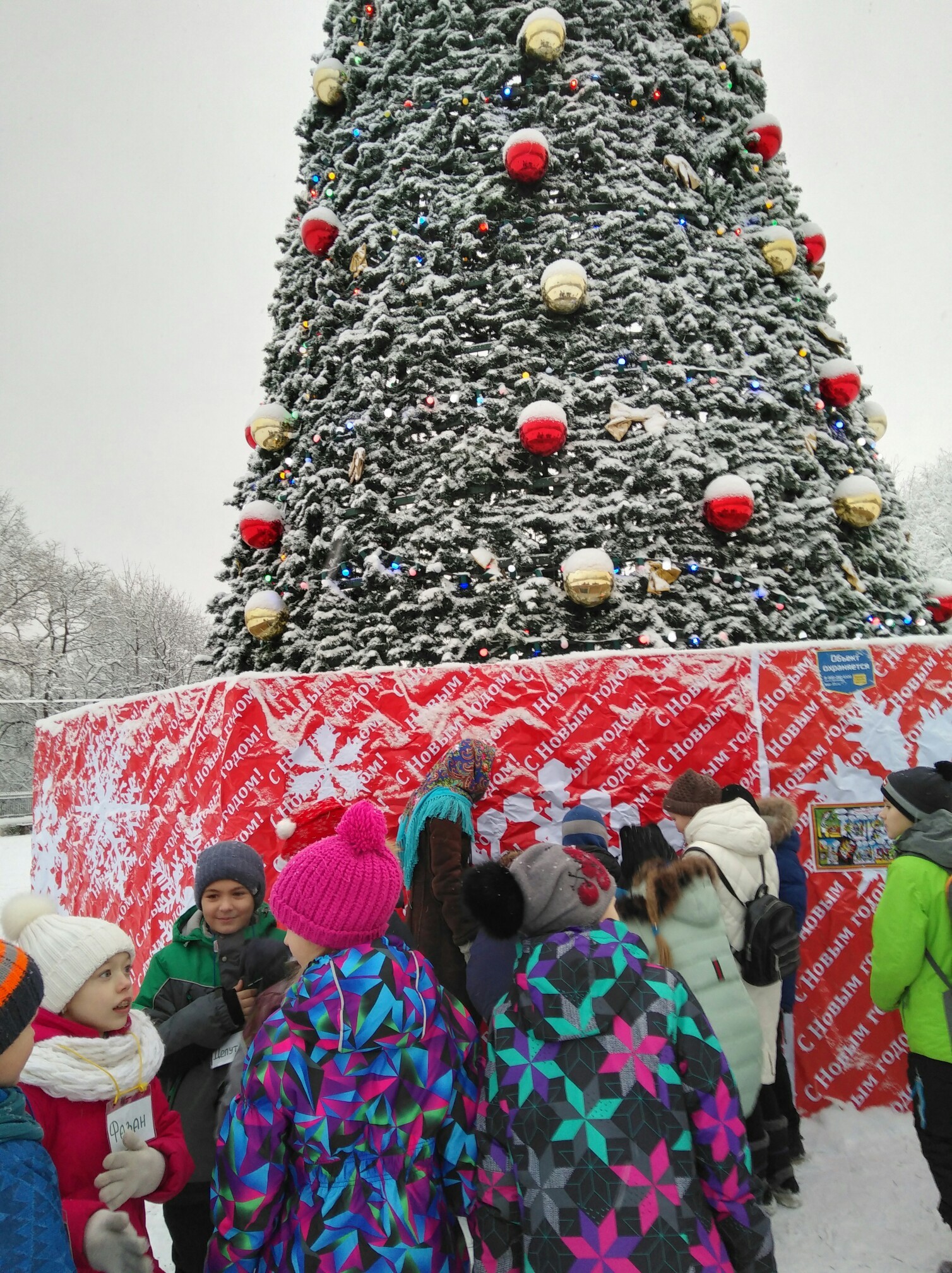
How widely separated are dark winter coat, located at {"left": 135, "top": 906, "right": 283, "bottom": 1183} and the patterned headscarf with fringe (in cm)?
127

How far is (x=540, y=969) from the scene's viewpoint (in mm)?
1760

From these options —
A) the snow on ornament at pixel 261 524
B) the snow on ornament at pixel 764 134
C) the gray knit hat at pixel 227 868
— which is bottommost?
the gray knit hat at pixel 227 868

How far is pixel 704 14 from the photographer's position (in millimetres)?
6922

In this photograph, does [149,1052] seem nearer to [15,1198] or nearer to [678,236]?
[15,1198]

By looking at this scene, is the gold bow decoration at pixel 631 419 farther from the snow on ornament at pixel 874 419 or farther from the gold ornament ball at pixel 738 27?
the gold ornament ball at pixel 738 27

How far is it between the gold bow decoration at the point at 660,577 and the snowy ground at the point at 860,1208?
3493 mm

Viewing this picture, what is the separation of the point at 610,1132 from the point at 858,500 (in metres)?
6.17

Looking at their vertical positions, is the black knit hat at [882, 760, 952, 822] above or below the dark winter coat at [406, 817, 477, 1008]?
above

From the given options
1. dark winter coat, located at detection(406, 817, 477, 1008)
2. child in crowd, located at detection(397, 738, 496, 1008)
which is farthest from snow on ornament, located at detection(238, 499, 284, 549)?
dark winter coat, located at detection(406, 817, 477, 1008)

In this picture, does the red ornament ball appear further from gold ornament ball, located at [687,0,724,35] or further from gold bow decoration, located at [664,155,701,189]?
gold ornament ball, located at [687,0,724,35]

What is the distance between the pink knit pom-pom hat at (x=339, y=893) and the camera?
6.17ft

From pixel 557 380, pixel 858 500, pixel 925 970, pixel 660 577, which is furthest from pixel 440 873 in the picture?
pixel 858 500

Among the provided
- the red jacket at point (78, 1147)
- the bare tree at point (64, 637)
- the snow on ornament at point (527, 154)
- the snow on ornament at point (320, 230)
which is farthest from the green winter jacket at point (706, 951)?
the bare tree at point (64, 637)

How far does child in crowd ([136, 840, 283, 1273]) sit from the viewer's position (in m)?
2.34
